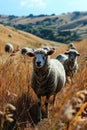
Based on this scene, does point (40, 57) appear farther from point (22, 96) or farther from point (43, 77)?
point (22, 96)

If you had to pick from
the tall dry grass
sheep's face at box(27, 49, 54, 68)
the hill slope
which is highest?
the hill slope

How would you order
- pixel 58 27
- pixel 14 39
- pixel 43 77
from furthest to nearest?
1. pixel 58 27
2. pixel 14 39
3. pixel 43 77

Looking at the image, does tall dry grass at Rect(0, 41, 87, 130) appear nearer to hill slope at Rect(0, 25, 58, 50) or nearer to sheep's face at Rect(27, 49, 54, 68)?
sheep's face at Rect(27, 49, 54, 68)

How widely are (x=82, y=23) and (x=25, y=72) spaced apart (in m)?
159

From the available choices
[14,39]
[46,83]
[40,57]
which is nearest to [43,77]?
[46,83]

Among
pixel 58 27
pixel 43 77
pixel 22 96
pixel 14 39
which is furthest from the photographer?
pixel 58 27

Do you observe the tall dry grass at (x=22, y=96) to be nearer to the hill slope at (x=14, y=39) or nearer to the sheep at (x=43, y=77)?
the sheep at (x=43, y=77)

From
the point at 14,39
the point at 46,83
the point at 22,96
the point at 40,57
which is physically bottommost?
the point at 22,96

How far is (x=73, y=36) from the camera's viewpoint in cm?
11900

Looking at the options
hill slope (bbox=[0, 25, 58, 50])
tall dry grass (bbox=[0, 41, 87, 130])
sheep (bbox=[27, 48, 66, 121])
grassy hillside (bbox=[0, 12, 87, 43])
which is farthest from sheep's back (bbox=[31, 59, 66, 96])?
grassy hillside (bbox=[0, 12, 87, 43])

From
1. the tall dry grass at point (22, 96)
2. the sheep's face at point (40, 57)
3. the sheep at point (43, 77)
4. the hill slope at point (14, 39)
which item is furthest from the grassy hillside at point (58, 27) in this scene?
the sheep's face at point (40, 57)

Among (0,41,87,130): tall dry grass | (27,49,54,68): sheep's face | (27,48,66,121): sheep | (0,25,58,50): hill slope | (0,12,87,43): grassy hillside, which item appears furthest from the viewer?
(0,12,87,43): grassy hillside

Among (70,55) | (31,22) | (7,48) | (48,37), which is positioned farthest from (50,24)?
(70,55)

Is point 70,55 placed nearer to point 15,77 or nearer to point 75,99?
point 15,77
